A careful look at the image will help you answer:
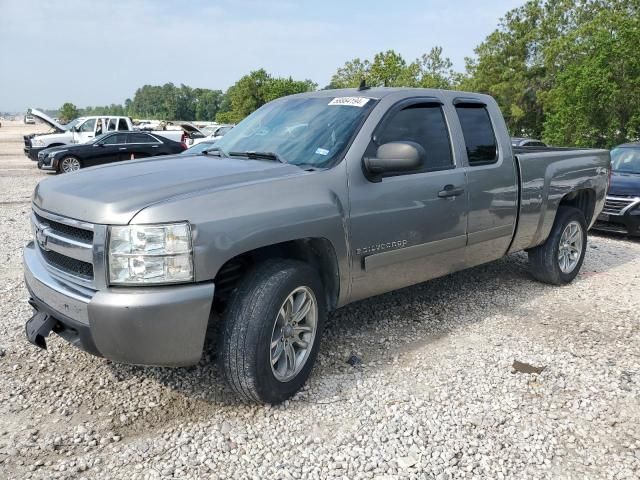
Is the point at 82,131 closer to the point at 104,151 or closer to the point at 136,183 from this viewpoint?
the point at 104,151

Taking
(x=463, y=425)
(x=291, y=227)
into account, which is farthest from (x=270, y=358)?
(x=463, y=425)

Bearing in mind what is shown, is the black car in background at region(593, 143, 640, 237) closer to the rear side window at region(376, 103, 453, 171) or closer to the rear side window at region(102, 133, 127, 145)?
the rear side window at region(376, 103, 453, 171)

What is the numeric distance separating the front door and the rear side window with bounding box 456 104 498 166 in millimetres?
256

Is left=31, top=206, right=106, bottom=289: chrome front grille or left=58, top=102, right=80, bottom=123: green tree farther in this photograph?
left=58, top=102, right=80, bottom=123: green tree

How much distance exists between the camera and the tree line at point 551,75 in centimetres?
2258

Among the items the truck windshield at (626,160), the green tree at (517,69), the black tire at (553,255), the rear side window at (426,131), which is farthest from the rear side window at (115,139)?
the green tree at (517,69)

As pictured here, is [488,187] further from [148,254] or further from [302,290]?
[148,254]

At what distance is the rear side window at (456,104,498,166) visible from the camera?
4.50 metres

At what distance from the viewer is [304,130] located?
3881 millimetres

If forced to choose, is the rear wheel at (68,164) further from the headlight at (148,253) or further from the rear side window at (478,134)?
the headlight at (148,253)

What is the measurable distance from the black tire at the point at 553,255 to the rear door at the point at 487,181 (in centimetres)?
89

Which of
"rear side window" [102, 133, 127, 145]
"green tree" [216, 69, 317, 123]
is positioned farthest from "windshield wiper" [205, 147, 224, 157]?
"green tree" [216, 69, 317, 123]

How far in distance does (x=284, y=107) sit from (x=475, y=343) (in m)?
2.37

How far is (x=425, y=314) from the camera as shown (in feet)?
15.8
